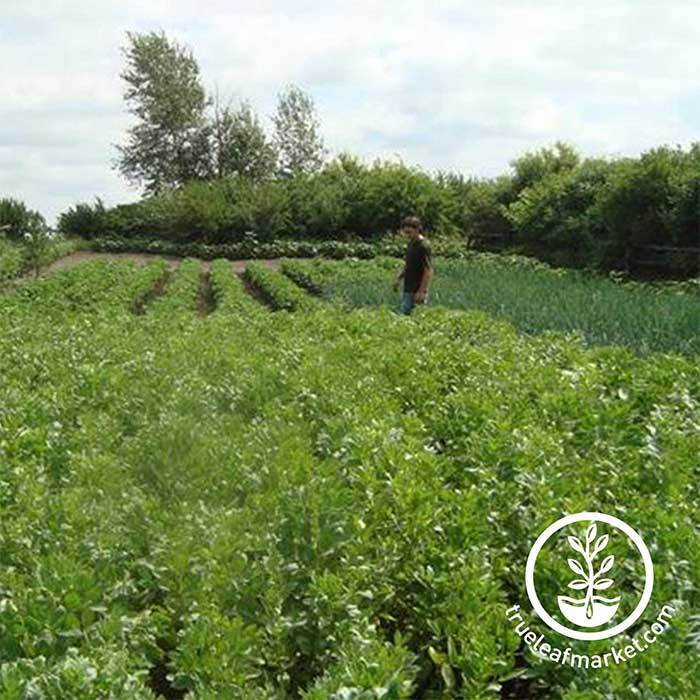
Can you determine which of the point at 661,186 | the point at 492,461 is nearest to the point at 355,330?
the point at 492,461

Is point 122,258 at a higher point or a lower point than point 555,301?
higher

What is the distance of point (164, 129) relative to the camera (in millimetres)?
59062

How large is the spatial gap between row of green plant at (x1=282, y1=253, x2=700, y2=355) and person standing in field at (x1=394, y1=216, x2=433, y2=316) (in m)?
1.42

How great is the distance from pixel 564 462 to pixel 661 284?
20247mm

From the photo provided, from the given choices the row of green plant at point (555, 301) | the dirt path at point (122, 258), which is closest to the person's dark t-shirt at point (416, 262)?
the row of green plant at point (555, 301)

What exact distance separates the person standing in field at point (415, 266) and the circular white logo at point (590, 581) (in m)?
→ 9.43

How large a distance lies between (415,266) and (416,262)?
0.09 m

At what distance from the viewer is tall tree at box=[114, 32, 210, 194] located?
58.8 m

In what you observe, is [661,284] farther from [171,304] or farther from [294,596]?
[294,596]

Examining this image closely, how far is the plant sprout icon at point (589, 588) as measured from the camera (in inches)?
135

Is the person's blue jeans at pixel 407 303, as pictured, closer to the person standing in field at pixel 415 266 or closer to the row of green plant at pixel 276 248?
the person standing in field at pixel 415 266

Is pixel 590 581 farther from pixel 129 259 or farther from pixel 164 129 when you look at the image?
pixel 164 129

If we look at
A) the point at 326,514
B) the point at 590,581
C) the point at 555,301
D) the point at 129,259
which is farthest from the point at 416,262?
the point at 129,259

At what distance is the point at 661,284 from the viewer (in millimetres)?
24141
